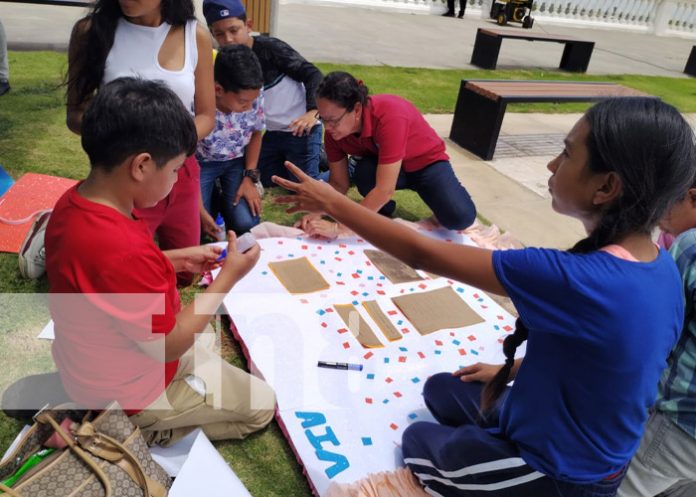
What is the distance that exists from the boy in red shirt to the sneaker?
1.36 metres

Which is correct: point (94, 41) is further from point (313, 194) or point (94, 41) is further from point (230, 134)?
point (313, 194)

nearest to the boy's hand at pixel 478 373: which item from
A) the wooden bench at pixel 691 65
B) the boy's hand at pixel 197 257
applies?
the boy's hand at pixel 197 257

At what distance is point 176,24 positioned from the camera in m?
2.70

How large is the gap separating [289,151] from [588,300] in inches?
126

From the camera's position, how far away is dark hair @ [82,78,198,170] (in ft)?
5.51

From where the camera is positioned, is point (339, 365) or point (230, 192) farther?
point (230, 192)

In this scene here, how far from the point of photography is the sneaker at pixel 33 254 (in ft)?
9.87

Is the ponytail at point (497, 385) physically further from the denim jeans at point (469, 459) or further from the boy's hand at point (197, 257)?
the boy's hand at point (197, 257)

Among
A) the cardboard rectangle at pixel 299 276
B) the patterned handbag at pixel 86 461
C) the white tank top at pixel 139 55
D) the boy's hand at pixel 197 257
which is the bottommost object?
the cardboard rectangle at pixel 299 276

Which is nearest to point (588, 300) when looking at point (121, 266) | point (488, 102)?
point (121, 266)

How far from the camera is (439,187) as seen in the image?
157 inches

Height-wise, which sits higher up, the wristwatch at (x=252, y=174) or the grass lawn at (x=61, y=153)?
the wristwatch at (x=252, y=174)

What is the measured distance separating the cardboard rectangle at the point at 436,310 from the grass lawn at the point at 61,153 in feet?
3.22

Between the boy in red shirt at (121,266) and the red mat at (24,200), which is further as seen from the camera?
the red mat at (24,200)
